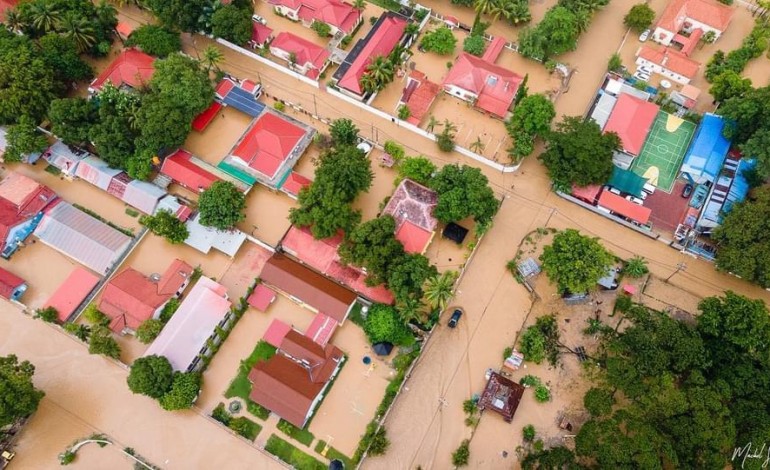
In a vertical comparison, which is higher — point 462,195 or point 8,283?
point 462,195

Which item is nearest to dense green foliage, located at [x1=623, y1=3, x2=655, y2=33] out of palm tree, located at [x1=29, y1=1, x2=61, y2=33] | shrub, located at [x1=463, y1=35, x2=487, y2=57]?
shrub, located at [x1=463, y1=35, x2=487, y2=57]

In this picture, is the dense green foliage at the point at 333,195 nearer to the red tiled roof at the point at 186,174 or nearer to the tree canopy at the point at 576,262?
the red tiled roof at the point at 186,174

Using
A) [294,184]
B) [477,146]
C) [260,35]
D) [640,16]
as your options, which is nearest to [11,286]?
[294,184]

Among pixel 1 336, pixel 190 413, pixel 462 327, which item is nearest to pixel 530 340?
pixel 462 327

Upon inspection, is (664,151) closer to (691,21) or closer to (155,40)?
(691,21)

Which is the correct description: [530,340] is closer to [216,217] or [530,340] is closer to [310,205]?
[310,205]

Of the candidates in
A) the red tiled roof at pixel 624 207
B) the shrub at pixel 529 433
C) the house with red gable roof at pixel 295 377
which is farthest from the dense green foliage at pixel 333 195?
the red tiled roof at pixel 624 207
